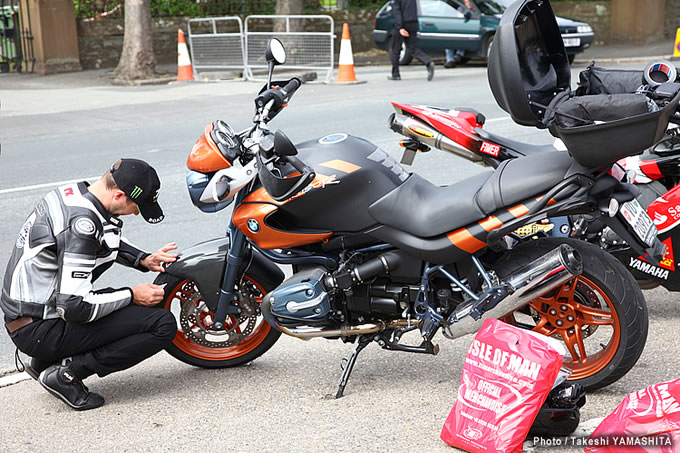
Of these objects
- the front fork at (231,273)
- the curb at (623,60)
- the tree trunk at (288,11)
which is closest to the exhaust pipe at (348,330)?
the front fork at (231,273)

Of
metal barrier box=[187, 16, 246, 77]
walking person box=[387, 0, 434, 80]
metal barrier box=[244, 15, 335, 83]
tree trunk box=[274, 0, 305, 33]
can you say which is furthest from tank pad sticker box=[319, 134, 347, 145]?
tree trunk box=[274, 0, 305, 33]

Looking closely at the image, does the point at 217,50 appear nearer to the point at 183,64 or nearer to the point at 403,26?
the point at 183,64

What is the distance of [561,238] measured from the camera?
12.3 feet

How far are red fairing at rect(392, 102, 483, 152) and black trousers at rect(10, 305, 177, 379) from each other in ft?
5.93

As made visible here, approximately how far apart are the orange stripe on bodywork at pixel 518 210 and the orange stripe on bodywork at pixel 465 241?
18 centimetres

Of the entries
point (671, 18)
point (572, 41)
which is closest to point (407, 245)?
point (572, 41)

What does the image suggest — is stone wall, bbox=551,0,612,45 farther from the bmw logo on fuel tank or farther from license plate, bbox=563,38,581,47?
the bmw logo on fuel tank

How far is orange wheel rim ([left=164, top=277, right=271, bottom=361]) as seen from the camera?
4312 mm

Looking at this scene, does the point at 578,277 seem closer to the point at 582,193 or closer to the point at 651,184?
the point at 582,193

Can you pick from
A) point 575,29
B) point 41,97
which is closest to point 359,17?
point 575,29

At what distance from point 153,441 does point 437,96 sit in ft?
34.5

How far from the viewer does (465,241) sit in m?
3.63

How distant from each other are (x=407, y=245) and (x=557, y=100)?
0.90 metres

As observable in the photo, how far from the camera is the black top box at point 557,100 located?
3.33 meters
